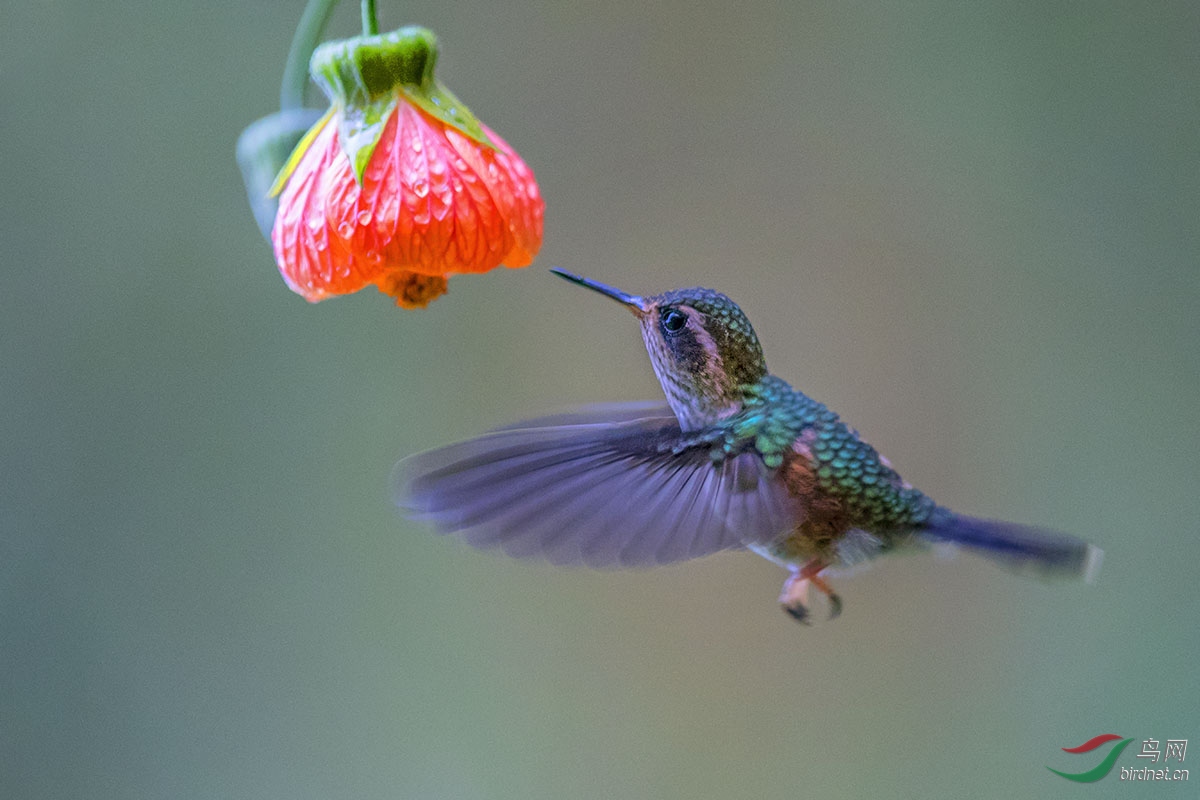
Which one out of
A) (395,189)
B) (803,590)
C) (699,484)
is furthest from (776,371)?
(395,189)

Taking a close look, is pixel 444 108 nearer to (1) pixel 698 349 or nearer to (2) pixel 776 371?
(1) pixel 698 349

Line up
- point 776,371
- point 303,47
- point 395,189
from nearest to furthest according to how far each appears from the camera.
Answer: point 395,189
point 303,47
point 776,371

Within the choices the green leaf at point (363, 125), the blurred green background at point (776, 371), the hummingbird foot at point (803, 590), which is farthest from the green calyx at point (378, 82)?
the blurred green background at point (776, 371)

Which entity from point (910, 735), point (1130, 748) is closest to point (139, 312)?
point (910, 735)

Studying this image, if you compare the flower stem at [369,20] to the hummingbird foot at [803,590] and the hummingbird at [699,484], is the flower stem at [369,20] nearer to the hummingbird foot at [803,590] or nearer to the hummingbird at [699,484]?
the hummingbird at [699,484]

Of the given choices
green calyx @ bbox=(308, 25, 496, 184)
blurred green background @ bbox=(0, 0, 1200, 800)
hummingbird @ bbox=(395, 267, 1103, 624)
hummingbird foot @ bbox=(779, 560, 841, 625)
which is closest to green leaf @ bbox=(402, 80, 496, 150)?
green calyx @ bbox=(308, 25, 496, 184)

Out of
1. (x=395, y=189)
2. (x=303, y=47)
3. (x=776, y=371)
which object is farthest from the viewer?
(x=776, y=371)
